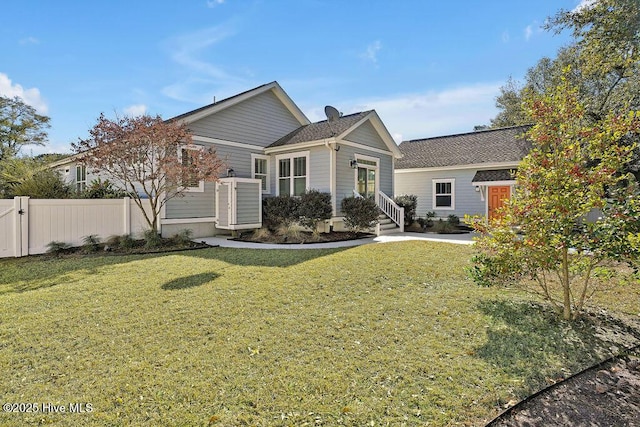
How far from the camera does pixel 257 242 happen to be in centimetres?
1079

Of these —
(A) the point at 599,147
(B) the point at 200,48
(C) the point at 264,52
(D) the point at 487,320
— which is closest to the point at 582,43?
(A) the point at 599,147

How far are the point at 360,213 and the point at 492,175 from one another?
812 cm

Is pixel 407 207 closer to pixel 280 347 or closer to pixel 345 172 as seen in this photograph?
pixel 345 172

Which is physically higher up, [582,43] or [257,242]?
[582,43]

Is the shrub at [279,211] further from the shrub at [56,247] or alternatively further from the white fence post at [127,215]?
the shrub at [56,247]

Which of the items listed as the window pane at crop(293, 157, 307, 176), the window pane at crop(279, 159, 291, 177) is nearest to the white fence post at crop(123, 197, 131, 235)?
the window pane at crop(279, 159, 291, 177)

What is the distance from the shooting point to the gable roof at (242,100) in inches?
456

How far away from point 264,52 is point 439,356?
45.4ft

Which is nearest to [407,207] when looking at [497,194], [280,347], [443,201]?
[443,201]

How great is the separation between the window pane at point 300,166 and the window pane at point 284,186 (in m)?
0.47

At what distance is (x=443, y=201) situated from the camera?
17.7 m

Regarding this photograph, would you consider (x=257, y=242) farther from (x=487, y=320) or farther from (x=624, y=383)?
(x=624, y=383)

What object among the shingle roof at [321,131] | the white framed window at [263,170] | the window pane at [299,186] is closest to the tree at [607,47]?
the shingle roof at [321,131]

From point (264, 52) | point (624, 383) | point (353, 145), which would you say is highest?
point (264, 52)
